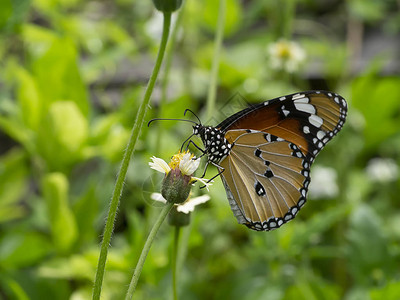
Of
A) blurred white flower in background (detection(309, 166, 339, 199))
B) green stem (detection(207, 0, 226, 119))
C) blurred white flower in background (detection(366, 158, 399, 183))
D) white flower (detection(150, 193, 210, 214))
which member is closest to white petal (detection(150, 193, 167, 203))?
white flower (detection(150, 193, 210, 214))

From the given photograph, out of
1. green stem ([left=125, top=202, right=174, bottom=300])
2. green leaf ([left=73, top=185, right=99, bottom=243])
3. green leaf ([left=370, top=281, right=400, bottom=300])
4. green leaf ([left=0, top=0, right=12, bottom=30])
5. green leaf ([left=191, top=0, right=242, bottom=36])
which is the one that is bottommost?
green stem ([left=125, top=202, right=174, bottom=300])

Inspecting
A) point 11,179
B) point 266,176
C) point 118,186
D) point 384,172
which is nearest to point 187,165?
point 118,186

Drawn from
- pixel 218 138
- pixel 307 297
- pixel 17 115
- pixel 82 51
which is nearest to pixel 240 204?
pixel 218 138

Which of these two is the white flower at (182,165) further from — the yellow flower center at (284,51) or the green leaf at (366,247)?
the yellow flower center at (284,51)

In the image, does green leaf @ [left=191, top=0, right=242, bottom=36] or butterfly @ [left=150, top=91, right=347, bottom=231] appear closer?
butterfly @ [left=150, top=91, right=347, bottom=231]

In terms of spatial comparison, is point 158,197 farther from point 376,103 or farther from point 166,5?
point 376,103

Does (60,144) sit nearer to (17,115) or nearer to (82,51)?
(17,115)

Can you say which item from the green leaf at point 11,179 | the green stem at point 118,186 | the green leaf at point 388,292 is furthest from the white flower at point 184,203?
the green leaf at point 11,179

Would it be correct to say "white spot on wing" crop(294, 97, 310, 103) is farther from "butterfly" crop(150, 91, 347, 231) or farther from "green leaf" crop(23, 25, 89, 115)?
"green leaf" crop(23, 25, 89, 115)
